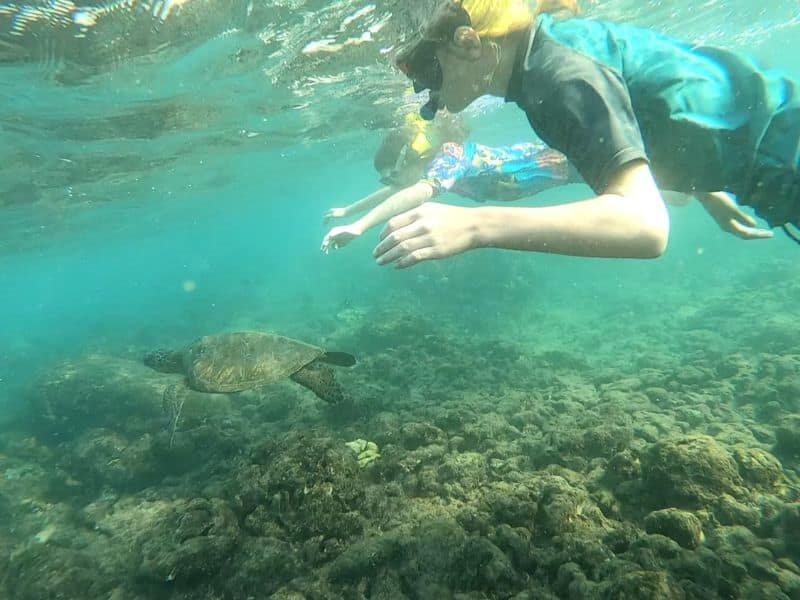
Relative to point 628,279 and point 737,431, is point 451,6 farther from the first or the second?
point 628,279

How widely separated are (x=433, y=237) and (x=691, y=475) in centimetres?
262

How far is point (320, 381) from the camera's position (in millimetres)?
5848

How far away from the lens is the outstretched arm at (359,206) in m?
6.89

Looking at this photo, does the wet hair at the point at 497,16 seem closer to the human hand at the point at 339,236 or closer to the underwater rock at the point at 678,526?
the human hand at the point at 339,236

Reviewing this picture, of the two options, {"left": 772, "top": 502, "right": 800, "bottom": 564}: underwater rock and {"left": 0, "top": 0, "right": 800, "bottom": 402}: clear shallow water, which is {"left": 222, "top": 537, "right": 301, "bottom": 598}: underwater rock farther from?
{"left": 0, "top": 0, "right": 800, "bottom": 402}: clear shallow water

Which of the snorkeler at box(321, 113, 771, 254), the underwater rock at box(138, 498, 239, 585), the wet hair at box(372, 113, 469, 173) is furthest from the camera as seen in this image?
the wet hair at box(372, 113, 469, 173)

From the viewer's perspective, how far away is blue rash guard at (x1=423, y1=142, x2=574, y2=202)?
6508 millimetres

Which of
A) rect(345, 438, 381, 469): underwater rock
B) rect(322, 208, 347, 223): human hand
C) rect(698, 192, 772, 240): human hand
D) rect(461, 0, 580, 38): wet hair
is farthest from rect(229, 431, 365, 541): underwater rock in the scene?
rect(322, 208, 347, 223): human hand

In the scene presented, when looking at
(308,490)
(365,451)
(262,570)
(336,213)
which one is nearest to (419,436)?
(365,451)

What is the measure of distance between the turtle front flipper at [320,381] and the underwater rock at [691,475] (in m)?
3.90

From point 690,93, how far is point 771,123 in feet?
1.26

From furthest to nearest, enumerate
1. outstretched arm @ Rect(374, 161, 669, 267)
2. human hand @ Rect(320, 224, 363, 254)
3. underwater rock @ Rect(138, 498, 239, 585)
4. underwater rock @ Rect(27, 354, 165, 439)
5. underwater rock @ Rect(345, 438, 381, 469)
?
underwater rock @ Rect(27, 354, 165, 439), human hand @ Rect(320, 224, 363, 254), underwater rock @ Rect(345, 438, 381, 469), underwater rock @ Rect(138, 498, 239, 585), outstretched arm @ Rect(374, 161, 669, 267)

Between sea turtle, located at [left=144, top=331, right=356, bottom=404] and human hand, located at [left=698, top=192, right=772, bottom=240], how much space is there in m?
4.24

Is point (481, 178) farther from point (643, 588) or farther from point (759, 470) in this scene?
point (643, 588)
